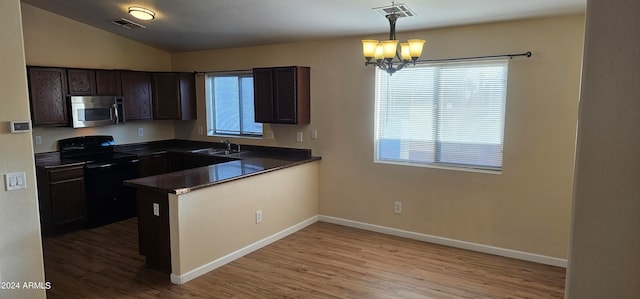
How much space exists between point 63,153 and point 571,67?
5.78m

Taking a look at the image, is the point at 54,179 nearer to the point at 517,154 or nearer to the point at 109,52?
the point at 109,52

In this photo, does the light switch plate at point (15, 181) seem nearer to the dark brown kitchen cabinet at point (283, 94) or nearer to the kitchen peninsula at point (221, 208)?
the kitchen peninsula at point (221, 208)

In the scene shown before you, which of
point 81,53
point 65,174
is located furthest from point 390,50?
point 81,53

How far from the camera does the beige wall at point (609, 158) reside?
4.10 ft

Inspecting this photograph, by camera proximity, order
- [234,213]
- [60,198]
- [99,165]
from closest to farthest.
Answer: [234,213] < [60,198] < [99,165]

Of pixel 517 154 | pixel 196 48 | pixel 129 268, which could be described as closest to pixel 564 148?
pixel 517 154

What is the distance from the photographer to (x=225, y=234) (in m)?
3.92

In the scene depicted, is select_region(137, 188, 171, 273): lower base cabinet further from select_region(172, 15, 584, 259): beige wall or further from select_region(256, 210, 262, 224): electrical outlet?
select_region(172, 15, 584, 259): beige wall

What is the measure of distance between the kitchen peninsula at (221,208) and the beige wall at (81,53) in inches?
65.2

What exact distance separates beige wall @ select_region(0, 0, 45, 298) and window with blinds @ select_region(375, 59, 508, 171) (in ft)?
11.0

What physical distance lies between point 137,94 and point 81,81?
0.79m

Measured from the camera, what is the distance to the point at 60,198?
182 inches

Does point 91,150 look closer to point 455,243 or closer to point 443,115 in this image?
point 443,115

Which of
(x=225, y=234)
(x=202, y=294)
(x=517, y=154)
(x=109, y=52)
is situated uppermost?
(x=109, y=52)
